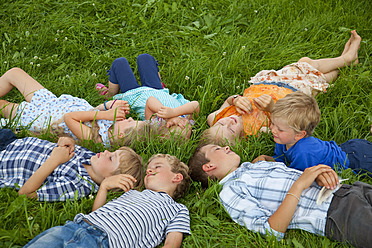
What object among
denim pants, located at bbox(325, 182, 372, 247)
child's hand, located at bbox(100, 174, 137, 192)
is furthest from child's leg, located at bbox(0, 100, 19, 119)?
denim pants, located at bbox(325, 182, 372, 247)

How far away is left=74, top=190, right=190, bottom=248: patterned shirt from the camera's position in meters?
2.41

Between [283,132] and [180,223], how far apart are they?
1.12 metres

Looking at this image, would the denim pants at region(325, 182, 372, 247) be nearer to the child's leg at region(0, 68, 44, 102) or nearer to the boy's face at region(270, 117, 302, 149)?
the boy's face at region(270, 117, 302, 149)

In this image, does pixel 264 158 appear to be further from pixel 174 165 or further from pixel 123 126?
pixel 123 126

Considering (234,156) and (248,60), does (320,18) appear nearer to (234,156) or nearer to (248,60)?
(248,60)

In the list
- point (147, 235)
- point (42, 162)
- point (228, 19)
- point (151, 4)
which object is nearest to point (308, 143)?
point (147, 235)

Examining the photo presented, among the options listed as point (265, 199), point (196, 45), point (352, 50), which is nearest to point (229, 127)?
point (265, 199)

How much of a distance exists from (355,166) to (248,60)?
2007mm

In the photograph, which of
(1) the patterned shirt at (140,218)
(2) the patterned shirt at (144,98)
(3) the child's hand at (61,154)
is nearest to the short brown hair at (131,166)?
(1) the patterned shirt at (140,218)

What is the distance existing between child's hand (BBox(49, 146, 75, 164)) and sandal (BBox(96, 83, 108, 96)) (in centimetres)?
140

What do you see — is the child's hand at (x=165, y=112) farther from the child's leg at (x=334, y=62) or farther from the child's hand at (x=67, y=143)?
the child's leg at (x=334, y=62)

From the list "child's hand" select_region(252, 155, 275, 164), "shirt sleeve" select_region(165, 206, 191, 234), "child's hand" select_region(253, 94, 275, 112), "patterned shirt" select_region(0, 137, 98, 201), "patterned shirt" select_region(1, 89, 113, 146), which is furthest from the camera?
"patterned shirt" select_region(1, 89, 113, 146)

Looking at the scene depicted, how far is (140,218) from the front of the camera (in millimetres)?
2512

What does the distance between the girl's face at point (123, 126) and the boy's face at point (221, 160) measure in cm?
79
